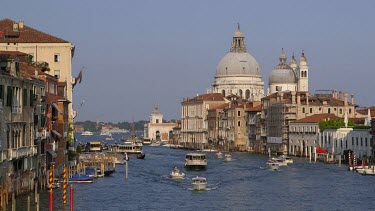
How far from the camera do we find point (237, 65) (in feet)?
567

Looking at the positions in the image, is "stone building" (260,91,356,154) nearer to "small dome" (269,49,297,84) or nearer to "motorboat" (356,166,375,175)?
"small dome" (269,49,297,84)

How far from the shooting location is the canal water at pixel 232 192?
150 ft

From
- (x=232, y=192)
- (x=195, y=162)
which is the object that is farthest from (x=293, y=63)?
(x=232, y=192)

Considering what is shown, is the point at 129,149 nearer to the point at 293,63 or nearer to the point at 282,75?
the point at 282,75

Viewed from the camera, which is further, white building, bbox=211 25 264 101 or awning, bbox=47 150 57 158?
white building, bbox=211 25 264 101

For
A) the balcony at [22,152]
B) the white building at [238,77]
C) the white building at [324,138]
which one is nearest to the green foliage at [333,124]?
the white building at [324,138]

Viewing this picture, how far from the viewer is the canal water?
4566cm

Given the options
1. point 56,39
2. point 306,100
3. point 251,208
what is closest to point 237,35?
point 306,100

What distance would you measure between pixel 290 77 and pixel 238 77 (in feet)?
58.9

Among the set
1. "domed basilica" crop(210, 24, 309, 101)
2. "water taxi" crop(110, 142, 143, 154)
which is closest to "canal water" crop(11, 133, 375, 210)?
"water taxi" crop(110, 142, 143, 154)

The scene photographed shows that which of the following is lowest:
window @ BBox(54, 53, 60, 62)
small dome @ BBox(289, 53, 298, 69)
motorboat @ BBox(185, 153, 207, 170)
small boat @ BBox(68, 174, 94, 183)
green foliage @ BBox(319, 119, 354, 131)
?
small boat @ BBox(68, 174, 94, 183)

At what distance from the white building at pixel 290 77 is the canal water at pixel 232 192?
83628 mm

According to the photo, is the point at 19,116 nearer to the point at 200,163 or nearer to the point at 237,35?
the point at 200,163

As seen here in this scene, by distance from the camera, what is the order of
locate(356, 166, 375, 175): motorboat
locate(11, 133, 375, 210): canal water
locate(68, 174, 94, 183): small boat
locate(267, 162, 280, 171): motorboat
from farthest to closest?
locate(267, 162, 280, 171): motorboat, locate(356, 166, 375, 175): motorboat, locate(68, 174, 94, 183): small boat, locate(11, 133, 375, 210): canal water
